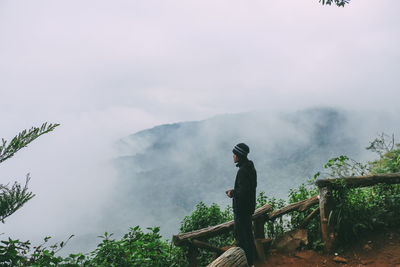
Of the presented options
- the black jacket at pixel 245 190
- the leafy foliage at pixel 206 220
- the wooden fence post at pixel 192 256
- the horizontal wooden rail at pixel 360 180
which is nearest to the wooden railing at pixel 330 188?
the horizontal wooden rail at pixel 360 180

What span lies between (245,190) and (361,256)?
7.53 feet

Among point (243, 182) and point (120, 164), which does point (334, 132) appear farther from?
point (120, 164)

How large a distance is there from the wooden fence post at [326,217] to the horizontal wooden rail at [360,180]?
12 cm

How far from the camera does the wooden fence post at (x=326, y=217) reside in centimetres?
497

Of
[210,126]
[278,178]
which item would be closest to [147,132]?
[210,126]

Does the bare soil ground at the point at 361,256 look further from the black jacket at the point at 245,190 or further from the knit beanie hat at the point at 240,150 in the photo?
the knit beanie hat at the point at 240,150

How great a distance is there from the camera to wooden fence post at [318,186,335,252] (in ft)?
16.3

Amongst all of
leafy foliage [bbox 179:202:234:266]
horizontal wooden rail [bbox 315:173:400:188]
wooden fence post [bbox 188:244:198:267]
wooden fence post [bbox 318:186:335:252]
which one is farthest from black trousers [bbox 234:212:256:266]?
leafy foliage [bbox 179:202:234:266]

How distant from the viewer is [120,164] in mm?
170625

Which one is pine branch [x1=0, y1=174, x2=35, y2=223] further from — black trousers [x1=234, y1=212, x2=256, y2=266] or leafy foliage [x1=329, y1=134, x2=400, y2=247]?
leafy foliage [x1=329, y1=134, x2=400, y2=247]

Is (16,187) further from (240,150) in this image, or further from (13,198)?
(240,150)

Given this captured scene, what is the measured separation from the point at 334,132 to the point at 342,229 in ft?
293

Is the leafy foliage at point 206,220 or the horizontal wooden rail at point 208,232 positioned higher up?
the leafy foliage at point 206,220

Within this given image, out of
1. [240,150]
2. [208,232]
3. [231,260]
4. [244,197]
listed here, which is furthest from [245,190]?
[231,260]
